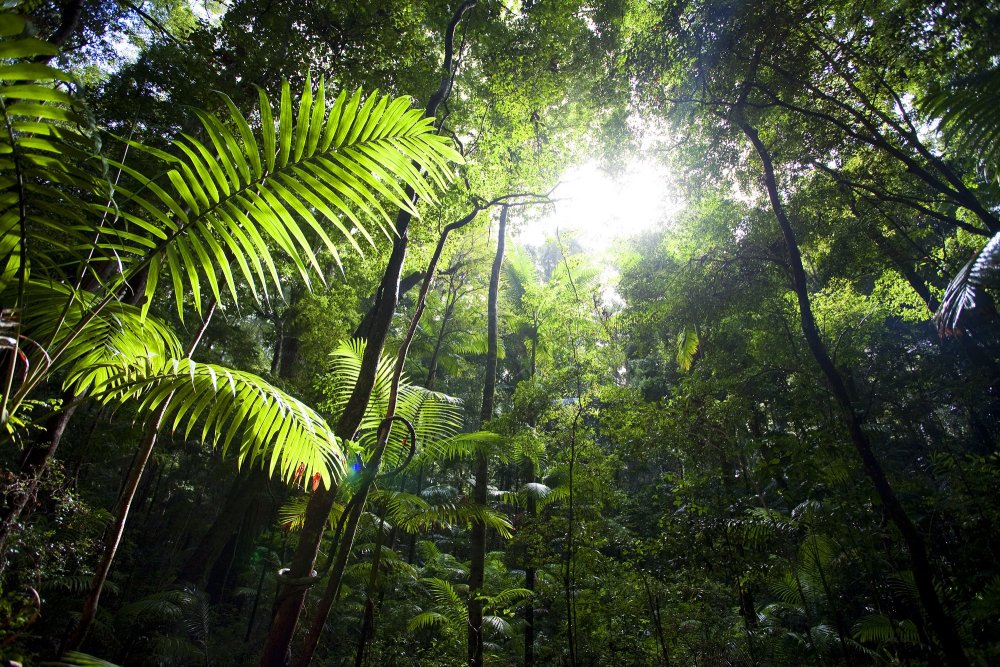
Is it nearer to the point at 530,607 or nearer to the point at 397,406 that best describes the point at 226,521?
the point at 530,607

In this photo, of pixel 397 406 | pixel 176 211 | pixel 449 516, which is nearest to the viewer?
pixel 176 211

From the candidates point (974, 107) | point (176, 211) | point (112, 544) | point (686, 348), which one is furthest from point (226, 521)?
point (974, 107)

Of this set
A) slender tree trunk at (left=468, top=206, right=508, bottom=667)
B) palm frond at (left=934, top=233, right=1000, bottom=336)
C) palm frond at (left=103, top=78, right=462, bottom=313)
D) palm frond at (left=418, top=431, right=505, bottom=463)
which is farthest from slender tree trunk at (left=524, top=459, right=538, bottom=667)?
palm frond at (left=103, top=78, right=462, bottom=313)

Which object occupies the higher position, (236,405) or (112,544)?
(236,405)

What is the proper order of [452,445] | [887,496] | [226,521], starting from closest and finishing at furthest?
[887,496] → [452,445] → [226,521]

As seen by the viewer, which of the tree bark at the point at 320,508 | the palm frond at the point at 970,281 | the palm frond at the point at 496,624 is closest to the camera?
the palm frond at the point at 970,281

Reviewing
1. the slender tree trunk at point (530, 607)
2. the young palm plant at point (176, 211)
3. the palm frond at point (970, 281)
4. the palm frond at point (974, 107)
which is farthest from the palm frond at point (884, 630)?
the young palm plant at point (176, 211)

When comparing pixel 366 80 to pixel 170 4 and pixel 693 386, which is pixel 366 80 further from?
pixel 693 386

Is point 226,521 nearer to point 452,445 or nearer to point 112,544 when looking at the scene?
point 452,445

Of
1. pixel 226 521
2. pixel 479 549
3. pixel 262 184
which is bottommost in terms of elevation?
pixel 262 184

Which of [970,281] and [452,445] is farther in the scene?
[452,445]

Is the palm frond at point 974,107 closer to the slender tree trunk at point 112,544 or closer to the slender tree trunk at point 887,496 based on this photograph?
the slender tree trunk at point 887,496

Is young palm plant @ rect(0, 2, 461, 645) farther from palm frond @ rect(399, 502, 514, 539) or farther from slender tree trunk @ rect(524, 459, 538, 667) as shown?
slender tree trunk @ rect(524, 459, 538, 667)

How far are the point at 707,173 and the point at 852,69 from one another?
176cm
